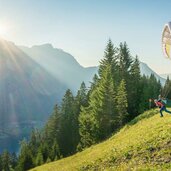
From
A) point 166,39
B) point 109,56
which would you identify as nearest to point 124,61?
point 109,56

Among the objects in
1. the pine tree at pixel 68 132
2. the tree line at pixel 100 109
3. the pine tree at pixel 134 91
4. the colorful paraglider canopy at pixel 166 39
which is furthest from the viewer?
the pine tree at pixel 68 132

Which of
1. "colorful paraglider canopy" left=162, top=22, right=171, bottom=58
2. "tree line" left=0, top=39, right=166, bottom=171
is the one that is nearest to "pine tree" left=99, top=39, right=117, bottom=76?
"tree line" left=0, top=39, right=166, bottom=171

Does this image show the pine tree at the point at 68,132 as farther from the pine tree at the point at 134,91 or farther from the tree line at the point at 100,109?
the pine tree at the point at 134,91

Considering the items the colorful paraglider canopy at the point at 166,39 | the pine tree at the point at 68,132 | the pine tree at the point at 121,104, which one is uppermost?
the colorful paraglider canopy at the point at 166,39

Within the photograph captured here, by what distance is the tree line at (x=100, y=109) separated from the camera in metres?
63.5

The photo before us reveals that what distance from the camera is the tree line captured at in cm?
6347

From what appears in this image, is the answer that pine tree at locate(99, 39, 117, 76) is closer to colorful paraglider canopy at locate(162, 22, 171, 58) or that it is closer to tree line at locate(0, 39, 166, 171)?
tree line at locate(0, 39, 166, 171)

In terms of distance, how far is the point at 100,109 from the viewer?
6297 centimetres

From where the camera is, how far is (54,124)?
98812mm

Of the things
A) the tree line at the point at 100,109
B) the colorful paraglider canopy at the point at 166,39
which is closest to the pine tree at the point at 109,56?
the tree line at the point at 100,109

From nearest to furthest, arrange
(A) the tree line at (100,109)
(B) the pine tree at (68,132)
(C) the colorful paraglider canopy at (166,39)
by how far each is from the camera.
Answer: (C) the colorful paraglider canopy at (166,39) < (A) the tree line at (100,109) < (B) the pine tree at (68,132)

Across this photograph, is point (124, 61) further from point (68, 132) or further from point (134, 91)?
point (68, 132)

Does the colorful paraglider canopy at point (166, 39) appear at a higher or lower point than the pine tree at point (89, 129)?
higher

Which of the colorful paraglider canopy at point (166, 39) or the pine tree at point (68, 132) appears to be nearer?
the colorful paraglider canopy at point (166, 39)
